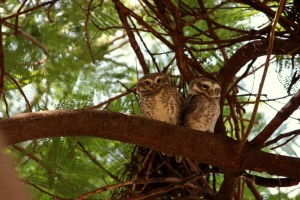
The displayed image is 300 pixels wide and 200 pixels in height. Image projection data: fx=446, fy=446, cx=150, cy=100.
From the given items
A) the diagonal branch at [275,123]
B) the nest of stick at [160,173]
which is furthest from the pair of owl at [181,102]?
the diagonal branch at [275,123]

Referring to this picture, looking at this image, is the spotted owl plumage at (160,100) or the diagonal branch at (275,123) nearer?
the diagonal branch at (275,123)

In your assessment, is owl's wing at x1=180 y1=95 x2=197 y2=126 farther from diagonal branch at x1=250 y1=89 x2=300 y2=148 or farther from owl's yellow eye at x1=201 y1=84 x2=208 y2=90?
diagonal branch at x1=250 y1=89 x2=300 y2=148

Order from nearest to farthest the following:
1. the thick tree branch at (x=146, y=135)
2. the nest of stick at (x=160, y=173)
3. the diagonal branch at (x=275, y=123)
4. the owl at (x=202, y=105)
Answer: the thick tree branch at (x=146, y=135)
the diagonal branch at (x=275, y=123)
the nest of stick at (x=160, y=173)
the owl at (x=202, y=105)

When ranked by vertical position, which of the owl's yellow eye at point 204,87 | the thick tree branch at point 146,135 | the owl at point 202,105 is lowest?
the thick tree branch at point 146,135

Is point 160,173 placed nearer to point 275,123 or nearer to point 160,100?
point 160,100

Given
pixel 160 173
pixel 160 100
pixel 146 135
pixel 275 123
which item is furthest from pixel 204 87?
pixel 146 135

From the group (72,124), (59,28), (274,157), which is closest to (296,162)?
(274,157)

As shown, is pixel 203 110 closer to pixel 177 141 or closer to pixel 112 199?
pixel 112 199

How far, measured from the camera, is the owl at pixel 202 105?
1.66 meters

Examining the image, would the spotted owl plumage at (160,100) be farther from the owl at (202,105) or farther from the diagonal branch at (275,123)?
the diagonal branch at (275,123)

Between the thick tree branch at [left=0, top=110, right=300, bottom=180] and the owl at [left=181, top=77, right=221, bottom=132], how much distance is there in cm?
48

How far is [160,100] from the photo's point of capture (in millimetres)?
1733

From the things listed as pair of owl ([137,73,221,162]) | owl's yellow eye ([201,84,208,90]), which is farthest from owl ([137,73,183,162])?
owl's yellow eye ([201,84,208,90])

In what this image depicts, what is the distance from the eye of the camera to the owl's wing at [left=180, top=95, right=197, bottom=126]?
1735 mm
